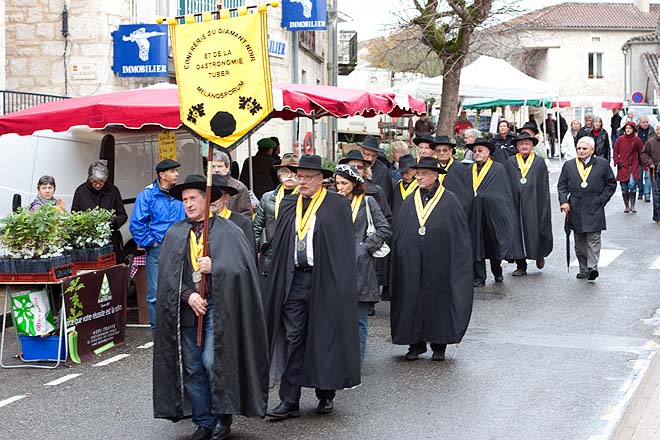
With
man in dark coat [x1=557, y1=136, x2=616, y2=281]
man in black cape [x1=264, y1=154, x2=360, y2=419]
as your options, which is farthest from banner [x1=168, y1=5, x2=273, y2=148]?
man in dark coat [x1=557, y1=136, x2=616, y2=281]

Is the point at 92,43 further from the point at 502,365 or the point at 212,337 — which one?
the point at 212,337

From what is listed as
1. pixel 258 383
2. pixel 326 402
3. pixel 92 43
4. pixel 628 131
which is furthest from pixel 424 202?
pixel 628 131

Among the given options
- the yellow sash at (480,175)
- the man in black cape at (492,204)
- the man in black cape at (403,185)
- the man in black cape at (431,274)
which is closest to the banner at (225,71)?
the man in black cape at (431,274)

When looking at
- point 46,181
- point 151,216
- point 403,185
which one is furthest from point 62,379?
point 403,185

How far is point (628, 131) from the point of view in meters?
23.4

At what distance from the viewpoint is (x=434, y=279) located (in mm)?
9758

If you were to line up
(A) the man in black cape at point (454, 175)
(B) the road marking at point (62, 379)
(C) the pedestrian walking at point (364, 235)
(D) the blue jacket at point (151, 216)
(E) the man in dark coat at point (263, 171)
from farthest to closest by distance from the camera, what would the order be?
(E) the man in dark coat at point (263, 171) < (A) the man in black cape at point (454, 175) < (D) the blue jacket at point (151, 216) < (B) the road marking at point (62, 379) < (C) the pedestrian walking at point (364, 235)

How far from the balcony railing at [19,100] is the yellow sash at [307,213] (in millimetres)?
8190

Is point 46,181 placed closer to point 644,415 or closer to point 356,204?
point 356,204

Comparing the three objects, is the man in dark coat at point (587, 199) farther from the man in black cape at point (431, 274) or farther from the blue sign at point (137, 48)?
the blue sign at point (137, 48)

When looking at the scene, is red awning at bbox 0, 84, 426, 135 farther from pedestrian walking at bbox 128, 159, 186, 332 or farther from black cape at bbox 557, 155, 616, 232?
black cape at bbox 557, 155, 616, 232

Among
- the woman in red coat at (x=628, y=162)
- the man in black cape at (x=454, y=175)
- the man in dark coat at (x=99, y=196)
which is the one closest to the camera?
the man in dark coat at (x=99, y=196)

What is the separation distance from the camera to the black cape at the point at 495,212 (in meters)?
14.3

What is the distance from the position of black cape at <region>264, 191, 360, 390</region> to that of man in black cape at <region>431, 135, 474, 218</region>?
5.60 metres
